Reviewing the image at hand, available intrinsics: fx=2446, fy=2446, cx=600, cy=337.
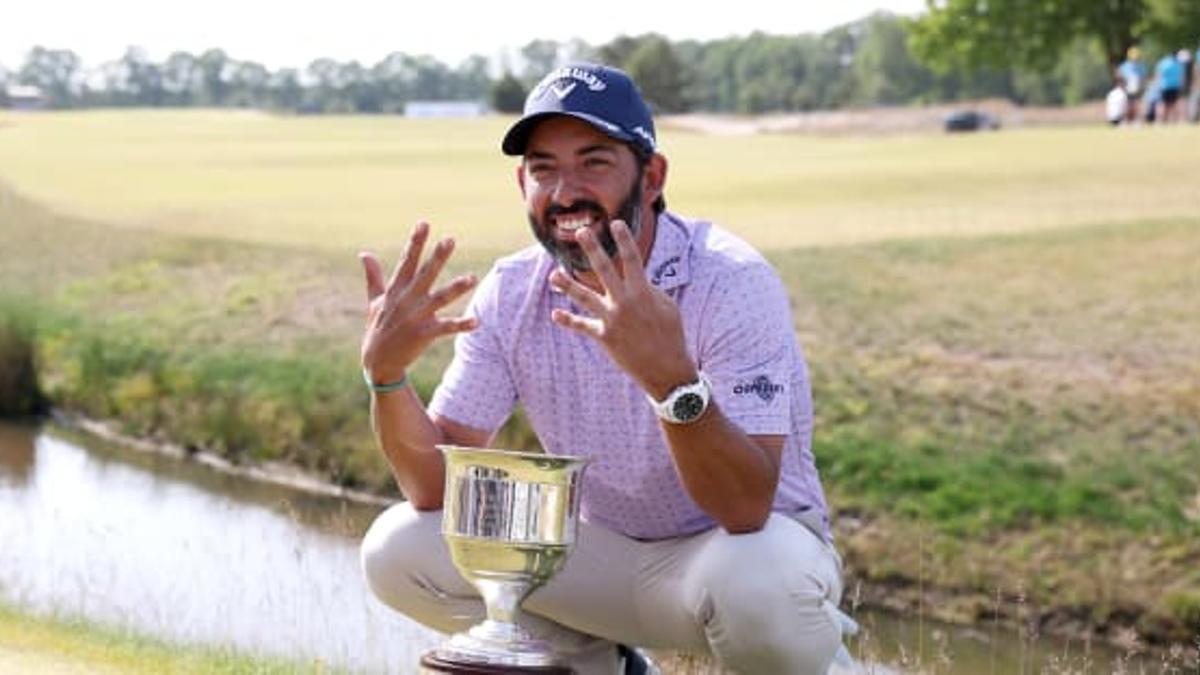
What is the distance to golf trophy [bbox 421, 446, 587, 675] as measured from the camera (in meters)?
4.09

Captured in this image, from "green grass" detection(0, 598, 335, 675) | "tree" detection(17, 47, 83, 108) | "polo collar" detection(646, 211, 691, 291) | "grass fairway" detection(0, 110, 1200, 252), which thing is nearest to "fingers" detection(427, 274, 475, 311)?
"polo collar" detection(646, 211, 691, 291)

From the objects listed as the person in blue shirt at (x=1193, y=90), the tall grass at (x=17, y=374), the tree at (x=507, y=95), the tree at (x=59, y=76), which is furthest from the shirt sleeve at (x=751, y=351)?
the tree at (x=59, y=76)

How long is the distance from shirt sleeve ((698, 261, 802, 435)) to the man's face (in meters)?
0.24

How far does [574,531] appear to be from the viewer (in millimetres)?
4246

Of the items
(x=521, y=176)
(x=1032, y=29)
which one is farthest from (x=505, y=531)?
(x=1032, y=29)

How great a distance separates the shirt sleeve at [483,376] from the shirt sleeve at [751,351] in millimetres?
454

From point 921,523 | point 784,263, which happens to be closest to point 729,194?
point 784,263

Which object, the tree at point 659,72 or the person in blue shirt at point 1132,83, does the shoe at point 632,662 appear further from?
the tree at point 659,72

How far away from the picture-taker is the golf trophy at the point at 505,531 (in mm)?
4086

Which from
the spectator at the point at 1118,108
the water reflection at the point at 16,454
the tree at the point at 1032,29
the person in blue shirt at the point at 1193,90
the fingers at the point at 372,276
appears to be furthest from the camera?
the tree at the point at 1032,29

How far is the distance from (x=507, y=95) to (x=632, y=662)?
2425 inches

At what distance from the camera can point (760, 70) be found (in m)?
108

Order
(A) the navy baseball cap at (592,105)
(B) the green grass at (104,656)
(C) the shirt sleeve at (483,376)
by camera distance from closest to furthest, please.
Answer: (A) the navy baseball cap at (592,105) → (C) the shirt sleeve at (483,376) → (B) the green grass at (104,656)

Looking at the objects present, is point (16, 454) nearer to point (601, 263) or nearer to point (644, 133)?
point (644, 133)
